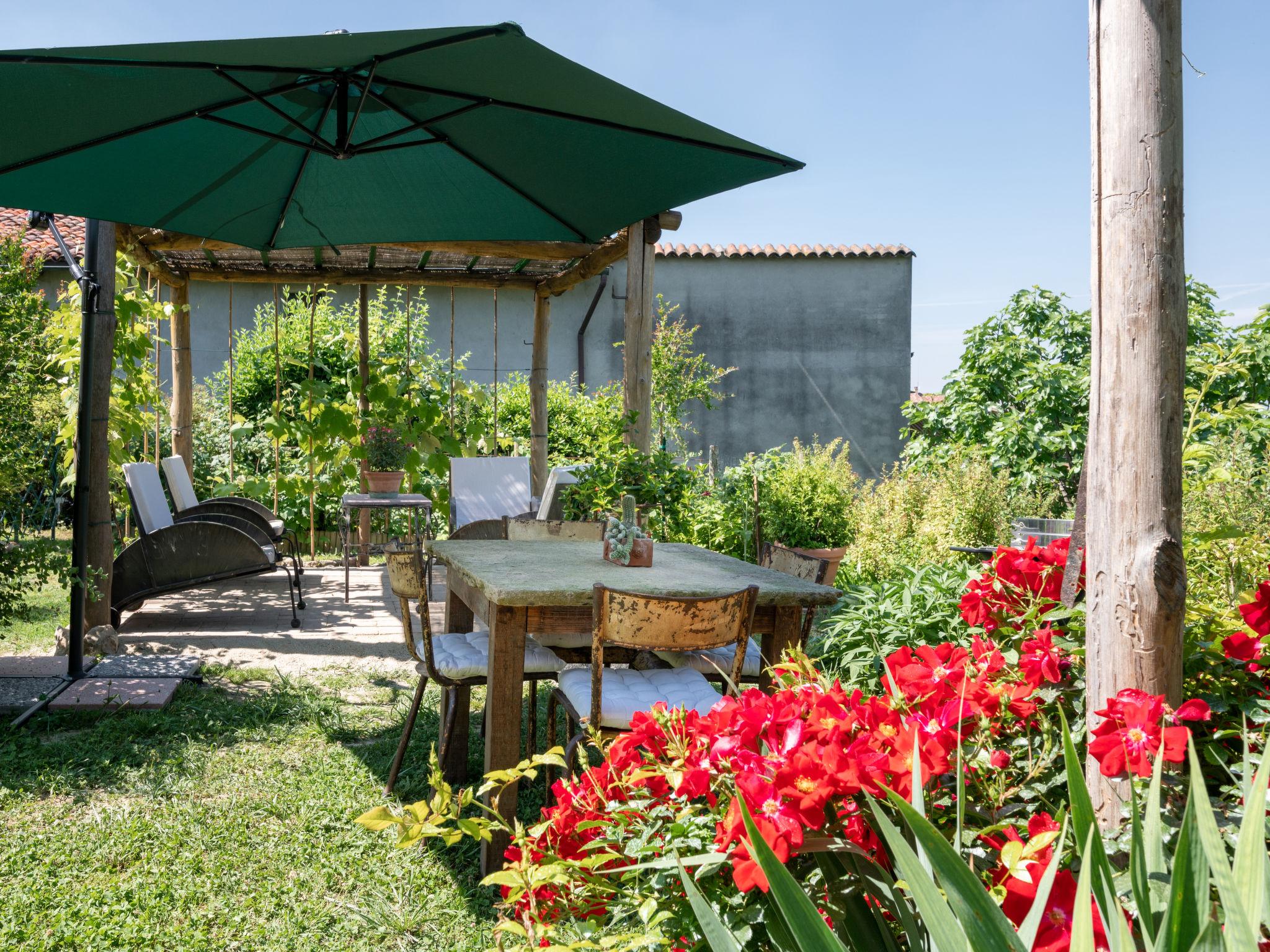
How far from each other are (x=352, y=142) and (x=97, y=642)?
3.00m

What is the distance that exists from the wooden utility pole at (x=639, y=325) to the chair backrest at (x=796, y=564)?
67.2 inches

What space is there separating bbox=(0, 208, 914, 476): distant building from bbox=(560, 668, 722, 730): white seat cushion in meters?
9.37

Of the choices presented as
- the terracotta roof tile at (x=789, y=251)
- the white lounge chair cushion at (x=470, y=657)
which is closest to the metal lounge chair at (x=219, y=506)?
the white lounge chair cushion at (x=470, y=657)

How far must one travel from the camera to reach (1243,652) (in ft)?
4.52

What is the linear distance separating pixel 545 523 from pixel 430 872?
215 centimetres

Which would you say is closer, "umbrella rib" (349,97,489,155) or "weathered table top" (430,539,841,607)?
"weathered table top" (430,539,841,607)

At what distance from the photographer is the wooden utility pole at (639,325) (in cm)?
512

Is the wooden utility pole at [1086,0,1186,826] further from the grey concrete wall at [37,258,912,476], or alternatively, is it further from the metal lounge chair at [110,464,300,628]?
the grey concrete wall at [37,258,912,476]

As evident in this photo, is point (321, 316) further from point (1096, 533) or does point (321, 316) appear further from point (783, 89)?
point (1096, 533)

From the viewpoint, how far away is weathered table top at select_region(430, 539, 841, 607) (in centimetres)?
258

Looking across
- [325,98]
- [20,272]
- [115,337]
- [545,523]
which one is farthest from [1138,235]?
[115,337]

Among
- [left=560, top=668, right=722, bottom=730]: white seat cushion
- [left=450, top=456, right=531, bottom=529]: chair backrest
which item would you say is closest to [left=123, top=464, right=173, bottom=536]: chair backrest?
[left=450, top=456, right=531, bottom=529]: chair backrest

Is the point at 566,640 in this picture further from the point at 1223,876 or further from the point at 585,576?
the point at 1223,876

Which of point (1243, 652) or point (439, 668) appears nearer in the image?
point (1243, 652)
